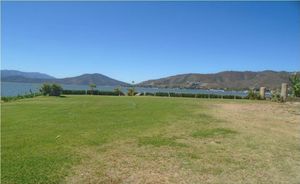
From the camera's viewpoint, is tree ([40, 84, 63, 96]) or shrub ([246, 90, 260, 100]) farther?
tree ([40, 84, 63, 96])

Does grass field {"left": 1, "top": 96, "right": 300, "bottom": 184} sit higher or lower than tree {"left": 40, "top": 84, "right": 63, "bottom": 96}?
lower

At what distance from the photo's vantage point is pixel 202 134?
9641 millimetres

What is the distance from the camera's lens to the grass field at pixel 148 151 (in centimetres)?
595

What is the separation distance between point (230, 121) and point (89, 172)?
7.65m

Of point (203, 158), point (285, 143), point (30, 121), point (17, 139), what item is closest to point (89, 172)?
point (203, 158)

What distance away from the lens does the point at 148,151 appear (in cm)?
760

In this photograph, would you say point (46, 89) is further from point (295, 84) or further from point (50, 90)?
point (295, 84)

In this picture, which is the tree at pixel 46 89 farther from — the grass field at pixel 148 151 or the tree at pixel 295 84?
the tree at pixel 295 84

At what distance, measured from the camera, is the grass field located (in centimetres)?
595

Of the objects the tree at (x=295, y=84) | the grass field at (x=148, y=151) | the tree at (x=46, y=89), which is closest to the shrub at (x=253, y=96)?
the tree at (x=295, y=84)

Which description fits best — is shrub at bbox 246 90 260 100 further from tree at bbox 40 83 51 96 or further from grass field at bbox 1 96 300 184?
tree at bbox 40 83 51 96

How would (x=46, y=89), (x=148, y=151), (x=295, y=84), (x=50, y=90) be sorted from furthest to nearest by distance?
1. (x=46, y=89)
2. (x=50, y=90)
3. (x=295, y=84)
4. (x=148, y=151)

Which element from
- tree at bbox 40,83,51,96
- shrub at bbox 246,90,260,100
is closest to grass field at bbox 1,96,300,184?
shrub at bbox 246,90,260,100

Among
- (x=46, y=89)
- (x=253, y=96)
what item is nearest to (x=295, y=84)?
(x=253, y=96)
